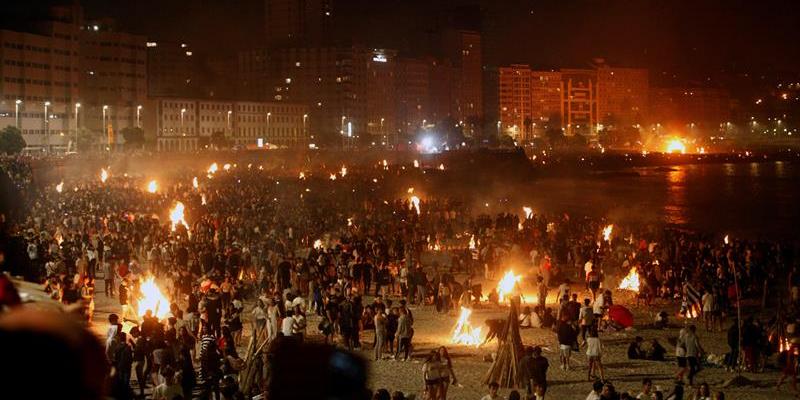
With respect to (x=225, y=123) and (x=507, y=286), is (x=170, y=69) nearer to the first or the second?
(x=225, y=123)

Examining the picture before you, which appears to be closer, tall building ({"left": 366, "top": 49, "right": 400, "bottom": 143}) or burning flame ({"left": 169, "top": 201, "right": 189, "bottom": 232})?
burning flame ({"left": 169, "top": 201, "right": 189, "bottom": 232})

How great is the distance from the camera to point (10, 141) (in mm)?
70500

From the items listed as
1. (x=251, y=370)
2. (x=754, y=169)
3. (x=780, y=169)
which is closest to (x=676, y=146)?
(x=780, y=169)

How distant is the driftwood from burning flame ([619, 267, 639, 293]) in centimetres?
933

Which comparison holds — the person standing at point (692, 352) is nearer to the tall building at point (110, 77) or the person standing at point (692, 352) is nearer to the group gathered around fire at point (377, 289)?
the group gathered around fire at point (377, 289)

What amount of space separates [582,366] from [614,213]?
149 ft

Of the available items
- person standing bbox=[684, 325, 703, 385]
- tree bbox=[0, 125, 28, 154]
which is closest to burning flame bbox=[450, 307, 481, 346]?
person standing bbox=[684, 325, 703, 385]

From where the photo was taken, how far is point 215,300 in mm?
14703

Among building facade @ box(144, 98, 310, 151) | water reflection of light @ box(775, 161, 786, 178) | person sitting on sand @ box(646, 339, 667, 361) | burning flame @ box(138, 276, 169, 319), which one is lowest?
person sitting on sand @ box(646, 339, 667, 361)

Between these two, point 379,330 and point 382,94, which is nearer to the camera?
point 379,330

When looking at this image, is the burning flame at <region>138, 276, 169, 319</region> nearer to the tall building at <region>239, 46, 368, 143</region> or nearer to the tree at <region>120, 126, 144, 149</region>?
the tree at <region>120, 126, 144, 149</region>

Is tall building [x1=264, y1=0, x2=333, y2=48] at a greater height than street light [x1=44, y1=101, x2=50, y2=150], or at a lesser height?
greater

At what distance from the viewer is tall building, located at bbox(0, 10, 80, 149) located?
300 ft

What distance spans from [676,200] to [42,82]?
6990 cm
